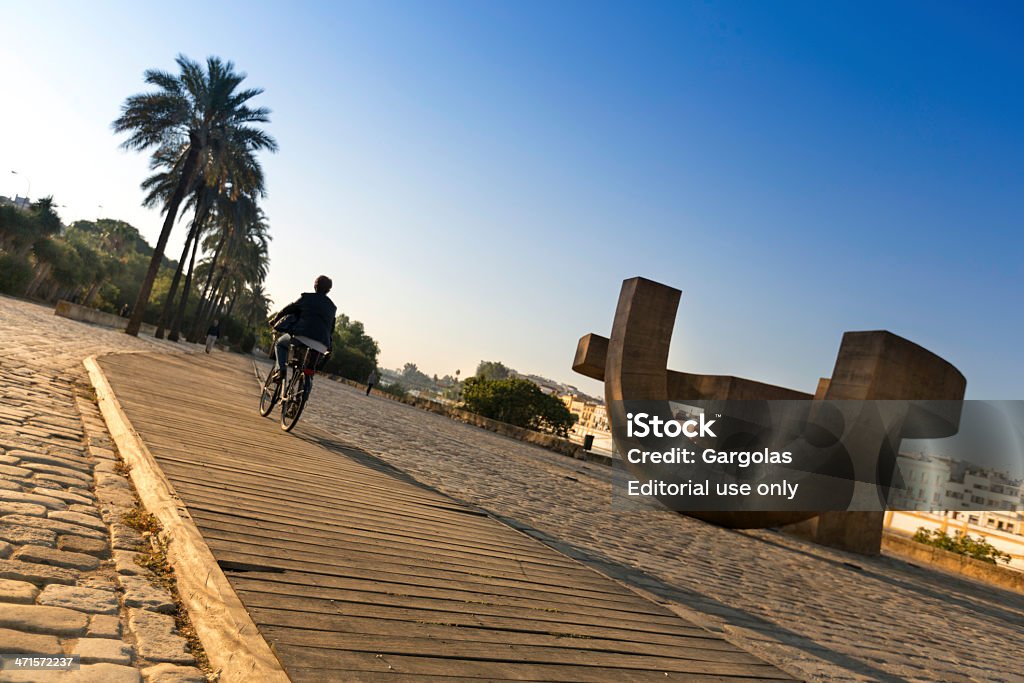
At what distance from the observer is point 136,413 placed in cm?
660

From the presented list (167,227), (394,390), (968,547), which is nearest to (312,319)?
(968,547)

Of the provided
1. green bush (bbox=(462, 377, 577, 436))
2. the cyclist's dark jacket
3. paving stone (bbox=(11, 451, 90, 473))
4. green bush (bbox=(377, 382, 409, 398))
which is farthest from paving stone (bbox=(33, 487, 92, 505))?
green bush (bbox=(377, 382, 409, 398))

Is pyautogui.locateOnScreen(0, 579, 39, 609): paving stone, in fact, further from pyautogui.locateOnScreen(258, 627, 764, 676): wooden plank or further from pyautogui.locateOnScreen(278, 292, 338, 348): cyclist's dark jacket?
pyautogui.locateOnScreen(278, 292, 338, 348): cyclist's dark jacket

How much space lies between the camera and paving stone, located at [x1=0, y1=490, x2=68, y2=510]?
3.34 m

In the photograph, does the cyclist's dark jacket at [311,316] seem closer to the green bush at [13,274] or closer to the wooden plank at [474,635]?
the wooden plank at [474,635]

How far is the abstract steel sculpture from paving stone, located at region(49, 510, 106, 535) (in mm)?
9500

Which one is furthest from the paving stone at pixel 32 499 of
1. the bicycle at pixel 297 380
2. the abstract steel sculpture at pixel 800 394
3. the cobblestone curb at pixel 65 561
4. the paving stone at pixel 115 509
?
the abstract steel sculpture at pixel 800 394

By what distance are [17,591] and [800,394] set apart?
1472cm

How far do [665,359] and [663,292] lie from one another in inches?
48.3

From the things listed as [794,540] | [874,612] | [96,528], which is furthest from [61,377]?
[794,540]

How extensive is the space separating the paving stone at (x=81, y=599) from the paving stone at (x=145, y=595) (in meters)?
0.06

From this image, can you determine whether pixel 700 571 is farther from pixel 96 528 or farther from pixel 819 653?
pixel 96 528

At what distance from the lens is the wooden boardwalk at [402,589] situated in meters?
2.62

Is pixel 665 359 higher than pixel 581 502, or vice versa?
pixel 665 359
